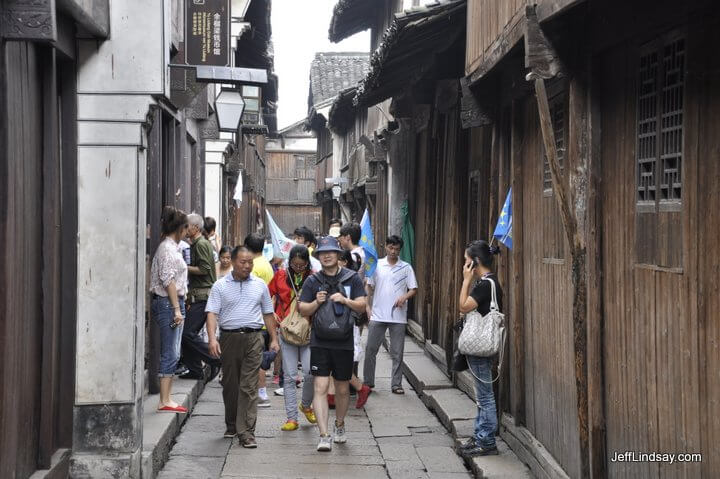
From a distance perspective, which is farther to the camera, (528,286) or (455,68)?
(455,68)

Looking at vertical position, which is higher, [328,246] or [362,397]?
[328,246]

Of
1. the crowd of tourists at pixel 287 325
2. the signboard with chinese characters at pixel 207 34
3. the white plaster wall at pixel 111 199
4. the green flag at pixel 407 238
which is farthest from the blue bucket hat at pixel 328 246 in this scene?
the green flag at pixel 407 238

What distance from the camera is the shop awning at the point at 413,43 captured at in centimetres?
1012

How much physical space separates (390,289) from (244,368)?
3.48 metres

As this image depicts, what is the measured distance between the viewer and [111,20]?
7539 millimetres

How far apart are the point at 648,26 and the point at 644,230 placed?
1141 mm

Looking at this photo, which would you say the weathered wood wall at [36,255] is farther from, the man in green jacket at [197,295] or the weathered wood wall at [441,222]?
the weathered wood wall at [441,222]

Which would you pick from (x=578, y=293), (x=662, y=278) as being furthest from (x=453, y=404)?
(x=662, y=278)

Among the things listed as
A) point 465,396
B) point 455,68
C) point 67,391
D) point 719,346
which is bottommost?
point 465,396

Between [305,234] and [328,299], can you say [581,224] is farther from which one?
[305,234]

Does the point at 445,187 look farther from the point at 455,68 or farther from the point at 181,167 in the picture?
the point at 181,167

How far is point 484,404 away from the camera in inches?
329

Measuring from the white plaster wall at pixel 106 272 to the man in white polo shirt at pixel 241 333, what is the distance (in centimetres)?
174

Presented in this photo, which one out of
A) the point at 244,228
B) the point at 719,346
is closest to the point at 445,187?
the point at 719,346
